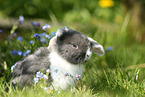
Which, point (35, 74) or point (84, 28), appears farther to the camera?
point (84, 28)

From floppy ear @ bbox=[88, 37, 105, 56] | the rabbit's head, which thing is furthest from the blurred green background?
the rabbit's head

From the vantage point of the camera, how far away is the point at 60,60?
6.91ft

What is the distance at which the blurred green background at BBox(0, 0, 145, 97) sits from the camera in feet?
7.68

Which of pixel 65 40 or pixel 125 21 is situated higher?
pixel 125 21

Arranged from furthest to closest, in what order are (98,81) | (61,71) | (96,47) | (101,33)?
1. (101,33)
2. (98,81)
3. (96,47)
4. (61,71)

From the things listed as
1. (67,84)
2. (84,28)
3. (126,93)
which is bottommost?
(126,93)

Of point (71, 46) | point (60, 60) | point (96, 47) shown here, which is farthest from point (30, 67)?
point (96, 47)

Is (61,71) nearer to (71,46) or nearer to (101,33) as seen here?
(71,46)

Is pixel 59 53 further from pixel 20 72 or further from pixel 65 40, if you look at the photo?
pixel 20 72

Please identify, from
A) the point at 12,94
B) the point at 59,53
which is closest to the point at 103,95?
the point at 59,53

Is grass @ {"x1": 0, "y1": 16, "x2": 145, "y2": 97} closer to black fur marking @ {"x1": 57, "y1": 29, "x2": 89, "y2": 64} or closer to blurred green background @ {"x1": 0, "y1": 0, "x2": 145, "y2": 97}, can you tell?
blurred green background @ {"x1": 0, "y1": 0, "x2": 145, "y2": 97}

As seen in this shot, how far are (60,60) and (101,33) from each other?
2.74 metres

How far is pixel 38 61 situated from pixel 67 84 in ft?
1.23

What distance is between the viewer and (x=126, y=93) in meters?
2.10
